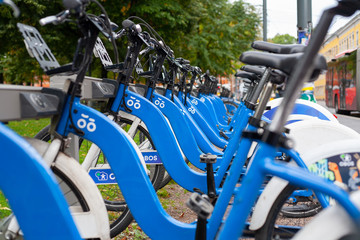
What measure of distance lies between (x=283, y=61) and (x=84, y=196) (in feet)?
3.27

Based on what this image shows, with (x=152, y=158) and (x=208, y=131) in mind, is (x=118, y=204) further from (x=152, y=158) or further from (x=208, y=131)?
(x=208, y=131)

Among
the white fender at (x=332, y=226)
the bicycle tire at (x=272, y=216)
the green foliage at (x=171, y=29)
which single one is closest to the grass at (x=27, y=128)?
the green foliage at (x=171, y=29)

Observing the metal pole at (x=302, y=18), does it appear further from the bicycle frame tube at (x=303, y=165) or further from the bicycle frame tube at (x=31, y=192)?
the bicycle frame tube at (x=31, y=192)

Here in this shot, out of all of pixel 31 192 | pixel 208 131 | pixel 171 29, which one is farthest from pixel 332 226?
pixel 171 29

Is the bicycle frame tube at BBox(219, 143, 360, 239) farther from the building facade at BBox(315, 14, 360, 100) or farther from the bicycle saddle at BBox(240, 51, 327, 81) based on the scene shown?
the building facade at BBox(315, 14, 360, 100)

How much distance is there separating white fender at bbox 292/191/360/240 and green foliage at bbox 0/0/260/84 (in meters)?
10.3

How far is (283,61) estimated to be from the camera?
1.71m

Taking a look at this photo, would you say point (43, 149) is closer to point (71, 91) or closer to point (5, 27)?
point (71, 91)

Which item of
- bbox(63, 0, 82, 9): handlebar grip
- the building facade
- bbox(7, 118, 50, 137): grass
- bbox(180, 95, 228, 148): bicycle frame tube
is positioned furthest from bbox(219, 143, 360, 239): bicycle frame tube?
the building facade

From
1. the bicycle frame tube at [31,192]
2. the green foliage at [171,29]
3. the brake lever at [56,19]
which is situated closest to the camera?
the bicycle frame tube at [31,192]

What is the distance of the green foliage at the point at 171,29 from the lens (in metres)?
12.1

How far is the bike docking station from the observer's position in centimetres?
204

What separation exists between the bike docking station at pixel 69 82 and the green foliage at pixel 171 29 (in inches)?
319

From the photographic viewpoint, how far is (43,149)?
6.14 feet
